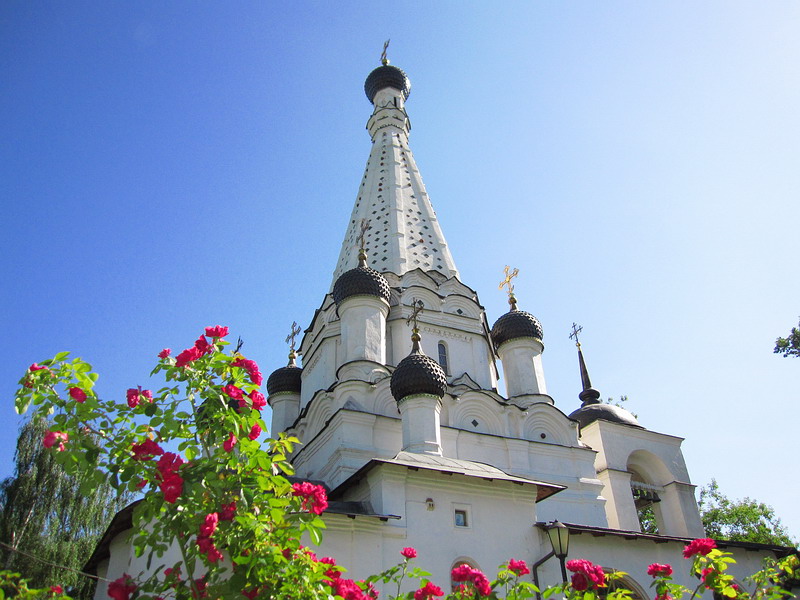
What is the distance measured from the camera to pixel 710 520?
24.5 meters

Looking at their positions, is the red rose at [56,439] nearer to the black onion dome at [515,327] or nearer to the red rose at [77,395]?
the red rose at [77,395]

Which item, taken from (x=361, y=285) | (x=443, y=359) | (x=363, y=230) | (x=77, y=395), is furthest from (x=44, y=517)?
(x=77, y=395)

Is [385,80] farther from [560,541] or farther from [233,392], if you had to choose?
[233,392]

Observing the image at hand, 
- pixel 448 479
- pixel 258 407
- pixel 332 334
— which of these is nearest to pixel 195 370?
pixel 258 407

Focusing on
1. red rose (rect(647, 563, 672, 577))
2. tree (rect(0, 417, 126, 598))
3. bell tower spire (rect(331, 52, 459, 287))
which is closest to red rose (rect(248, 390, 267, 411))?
red rose (rect(647, 563, 672, 577))

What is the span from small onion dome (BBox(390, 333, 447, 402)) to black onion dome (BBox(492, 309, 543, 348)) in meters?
3.82

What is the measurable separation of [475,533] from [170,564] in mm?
4081

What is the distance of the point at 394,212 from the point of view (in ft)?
59.3

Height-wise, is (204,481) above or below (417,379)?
below

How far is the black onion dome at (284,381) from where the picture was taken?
56.0 ft

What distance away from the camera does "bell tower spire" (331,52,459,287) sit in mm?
17250

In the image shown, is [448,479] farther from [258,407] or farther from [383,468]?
[258,407]

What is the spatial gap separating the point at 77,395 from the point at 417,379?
839 cm

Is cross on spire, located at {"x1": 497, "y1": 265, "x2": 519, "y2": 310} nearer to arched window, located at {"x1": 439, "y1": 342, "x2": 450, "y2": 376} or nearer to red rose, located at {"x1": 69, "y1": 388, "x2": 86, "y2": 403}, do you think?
arched window, located at {"x1": 439, "y1": 342, "x2": 450, "y2": 376}
